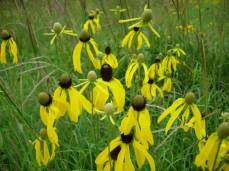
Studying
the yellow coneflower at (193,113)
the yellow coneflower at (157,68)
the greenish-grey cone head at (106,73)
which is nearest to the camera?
the yellow coneflower at (193,113)

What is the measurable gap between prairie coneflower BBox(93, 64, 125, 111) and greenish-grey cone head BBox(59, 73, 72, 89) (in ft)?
0.31

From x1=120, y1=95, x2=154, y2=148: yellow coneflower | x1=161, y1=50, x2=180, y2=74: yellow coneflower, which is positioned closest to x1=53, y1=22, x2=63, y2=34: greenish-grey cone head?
x1=161, y1=50, x2=180, y2=74: yellow coneflower

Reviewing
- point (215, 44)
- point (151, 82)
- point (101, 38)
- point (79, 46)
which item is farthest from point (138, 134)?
point (101, 38)

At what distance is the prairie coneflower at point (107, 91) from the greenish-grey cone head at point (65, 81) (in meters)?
0.10

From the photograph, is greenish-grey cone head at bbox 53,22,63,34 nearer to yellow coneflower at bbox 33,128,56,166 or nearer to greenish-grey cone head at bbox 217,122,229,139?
yellow coneflower at bbox 33,128,56,166

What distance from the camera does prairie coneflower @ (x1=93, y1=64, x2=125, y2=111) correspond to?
123 cm

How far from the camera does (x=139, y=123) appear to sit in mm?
1089

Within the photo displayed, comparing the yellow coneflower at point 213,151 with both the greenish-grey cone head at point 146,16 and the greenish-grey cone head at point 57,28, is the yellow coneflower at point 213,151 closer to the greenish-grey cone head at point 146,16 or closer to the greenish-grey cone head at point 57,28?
the greenish-grey cone head at point 146,16

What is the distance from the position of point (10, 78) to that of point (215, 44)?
1.80 metres

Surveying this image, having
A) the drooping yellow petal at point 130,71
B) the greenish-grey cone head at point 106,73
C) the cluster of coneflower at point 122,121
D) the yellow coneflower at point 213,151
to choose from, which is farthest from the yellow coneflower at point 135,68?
the yellow coneflower at point 213,151

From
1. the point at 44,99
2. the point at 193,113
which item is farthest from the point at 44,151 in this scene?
the point at 193,113

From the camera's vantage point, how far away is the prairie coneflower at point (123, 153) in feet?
3.43

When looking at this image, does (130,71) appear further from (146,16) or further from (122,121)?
(122,121)

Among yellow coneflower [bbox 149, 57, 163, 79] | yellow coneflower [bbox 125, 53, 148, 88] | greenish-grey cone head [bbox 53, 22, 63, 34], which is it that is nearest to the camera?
yellow coneflower [bbox 125, 53, 148, 88]
